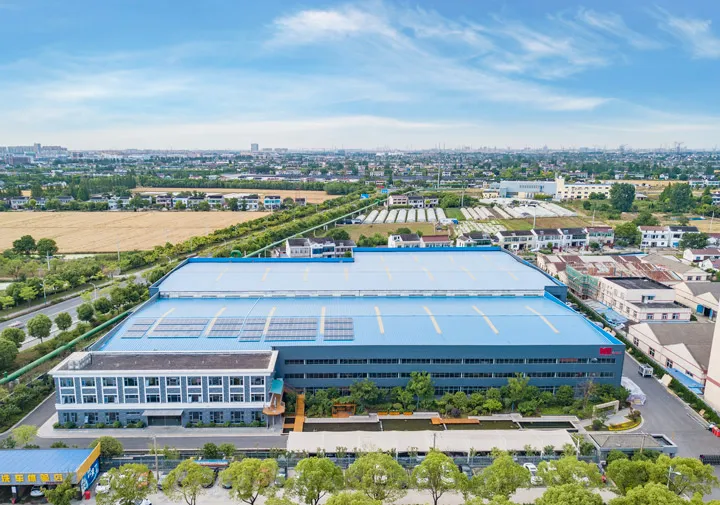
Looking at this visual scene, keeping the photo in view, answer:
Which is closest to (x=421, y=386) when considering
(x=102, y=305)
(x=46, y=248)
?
(x=102, y=305)

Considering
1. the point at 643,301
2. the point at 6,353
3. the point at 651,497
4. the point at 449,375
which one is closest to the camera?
the point at 651,497

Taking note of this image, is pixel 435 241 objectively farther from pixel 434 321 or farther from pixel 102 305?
pixel 102 305

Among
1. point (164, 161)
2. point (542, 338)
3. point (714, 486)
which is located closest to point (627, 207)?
point (542, 338)

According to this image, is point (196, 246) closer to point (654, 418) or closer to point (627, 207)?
point (654, 418)

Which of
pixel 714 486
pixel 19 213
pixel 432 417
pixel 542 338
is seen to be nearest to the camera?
pixel 714 486

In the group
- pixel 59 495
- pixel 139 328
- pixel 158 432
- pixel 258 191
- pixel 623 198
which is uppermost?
pixel 623 198

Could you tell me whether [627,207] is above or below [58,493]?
above

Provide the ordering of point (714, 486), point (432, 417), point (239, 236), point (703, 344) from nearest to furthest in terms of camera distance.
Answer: point (714, 486) → point (432, 417) → point (703, 344) → point (239, 236)

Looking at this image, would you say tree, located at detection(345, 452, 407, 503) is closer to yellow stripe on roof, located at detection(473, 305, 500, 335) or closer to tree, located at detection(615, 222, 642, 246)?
yellow stripe on roof, located at detection(473, 305, 500, 335)
